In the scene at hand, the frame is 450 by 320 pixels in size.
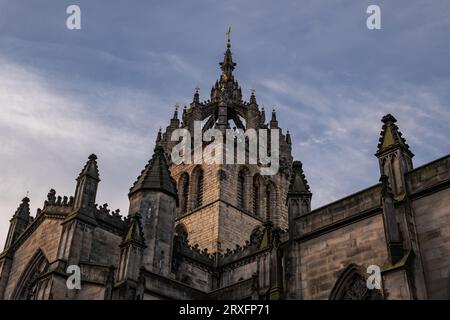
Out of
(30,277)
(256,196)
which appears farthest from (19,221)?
(256,196)

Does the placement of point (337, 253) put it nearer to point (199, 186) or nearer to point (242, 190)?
point (242, 190)

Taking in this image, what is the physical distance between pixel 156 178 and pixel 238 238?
30.7 ft

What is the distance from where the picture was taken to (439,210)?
1538 centimetres

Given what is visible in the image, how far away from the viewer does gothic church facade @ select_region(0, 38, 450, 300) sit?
1543 centimetres

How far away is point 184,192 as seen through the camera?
38.6m

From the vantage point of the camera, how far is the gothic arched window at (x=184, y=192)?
124 ft

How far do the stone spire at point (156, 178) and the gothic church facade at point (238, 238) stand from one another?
0.22 ft

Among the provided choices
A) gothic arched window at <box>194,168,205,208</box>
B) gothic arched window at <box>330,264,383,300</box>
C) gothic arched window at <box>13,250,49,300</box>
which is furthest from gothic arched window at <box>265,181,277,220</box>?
gothic arched window at <box>330,264,383,300</box>

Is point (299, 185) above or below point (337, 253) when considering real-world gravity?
above

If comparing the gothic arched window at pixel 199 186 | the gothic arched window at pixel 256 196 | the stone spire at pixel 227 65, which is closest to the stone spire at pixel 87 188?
the gothic arched window at pixel 199 186

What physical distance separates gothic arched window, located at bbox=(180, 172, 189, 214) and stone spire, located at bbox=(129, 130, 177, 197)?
383 inches

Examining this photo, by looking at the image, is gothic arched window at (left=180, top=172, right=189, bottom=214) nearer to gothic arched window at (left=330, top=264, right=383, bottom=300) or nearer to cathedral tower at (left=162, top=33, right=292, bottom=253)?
cathedral tower at (left=162, top=33, right=292, bottom=253)

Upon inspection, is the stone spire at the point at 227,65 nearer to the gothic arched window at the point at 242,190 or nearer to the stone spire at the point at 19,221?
the gothic arched window at the point at 242,190
